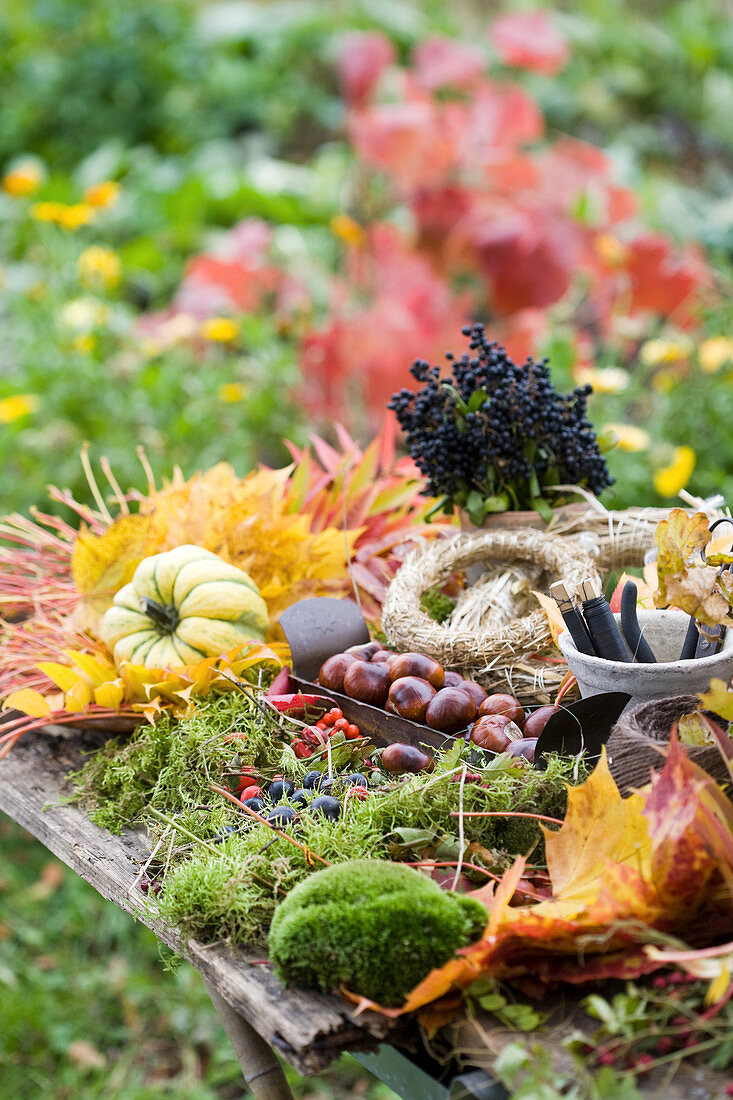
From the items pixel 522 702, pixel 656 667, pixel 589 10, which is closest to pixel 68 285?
pixel 522 702

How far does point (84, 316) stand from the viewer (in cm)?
302

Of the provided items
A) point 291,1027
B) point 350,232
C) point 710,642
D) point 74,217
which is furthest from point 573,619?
point 74,217

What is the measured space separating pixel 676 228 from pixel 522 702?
379 cm

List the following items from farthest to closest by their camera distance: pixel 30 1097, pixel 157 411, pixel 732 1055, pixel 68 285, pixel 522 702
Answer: pixel 68 285 < pixel 157 411 < pixel 30 1097 < pixel 522 702 < pixel 732 1055

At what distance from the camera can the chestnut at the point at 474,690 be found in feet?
3.67

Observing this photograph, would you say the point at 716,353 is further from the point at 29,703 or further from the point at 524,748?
the point at 29,703

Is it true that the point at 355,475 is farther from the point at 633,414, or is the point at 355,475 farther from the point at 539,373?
the point at 633,414

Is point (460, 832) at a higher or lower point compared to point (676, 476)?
lower

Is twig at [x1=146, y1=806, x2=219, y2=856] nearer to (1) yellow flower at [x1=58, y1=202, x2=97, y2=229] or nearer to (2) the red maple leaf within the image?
(1) yellow flower at [x1=58, y1=202, x2=97, y2=229]

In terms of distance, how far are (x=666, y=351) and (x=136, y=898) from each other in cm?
204

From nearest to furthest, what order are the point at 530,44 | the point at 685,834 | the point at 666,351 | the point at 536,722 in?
the point at 685,834, the point at 536,722, the point at 666,351, the point at 530,44

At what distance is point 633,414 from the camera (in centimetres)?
313

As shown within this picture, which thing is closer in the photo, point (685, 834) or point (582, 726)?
point (685, 834)

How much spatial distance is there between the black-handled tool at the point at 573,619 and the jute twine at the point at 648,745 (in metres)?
0.10
